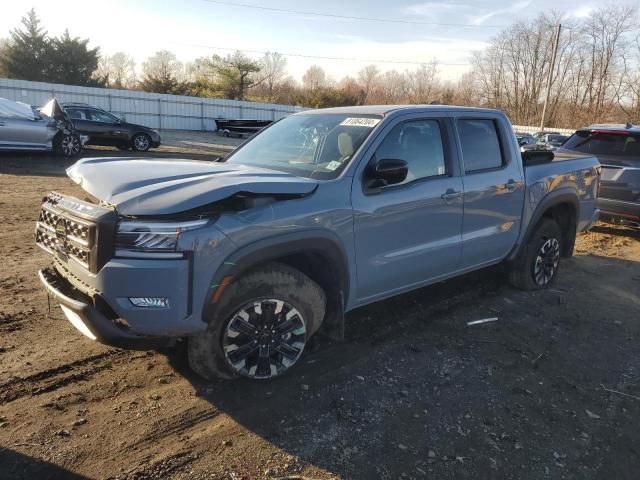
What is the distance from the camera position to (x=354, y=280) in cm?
358

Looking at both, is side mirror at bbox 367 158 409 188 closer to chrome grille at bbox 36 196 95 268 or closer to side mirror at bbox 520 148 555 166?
chrome grille at bbox 36 196 95 268

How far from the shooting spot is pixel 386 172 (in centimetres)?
348

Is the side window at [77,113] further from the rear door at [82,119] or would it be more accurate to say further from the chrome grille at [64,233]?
the chrome grille at [64,233]

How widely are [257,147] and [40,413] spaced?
8.64ft

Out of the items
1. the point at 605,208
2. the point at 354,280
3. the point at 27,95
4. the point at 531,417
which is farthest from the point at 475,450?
the point at 27,95

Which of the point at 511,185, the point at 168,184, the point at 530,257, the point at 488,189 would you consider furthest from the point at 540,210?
the point at 168,184

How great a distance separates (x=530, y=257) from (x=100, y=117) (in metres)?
15.5

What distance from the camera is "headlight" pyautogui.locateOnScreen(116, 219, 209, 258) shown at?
2.69 m

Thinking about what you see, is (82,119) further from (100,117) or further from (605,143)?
(605,143)

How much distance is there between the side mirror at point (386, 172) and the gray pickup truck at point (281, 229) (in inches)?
0.5

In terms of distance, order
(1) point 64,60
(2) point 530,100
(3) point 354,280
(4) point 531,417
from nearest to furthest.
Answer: (4) point 531,417
(3) point 354,280
(1) point 64,60
(2) point 530,100

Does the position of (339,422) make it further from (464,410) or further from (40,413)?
(40,413)

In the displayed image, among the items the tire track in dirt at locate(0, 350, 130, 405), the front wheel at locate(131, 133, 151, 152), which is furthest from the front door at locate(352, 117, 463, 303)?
the front wheel at locate(131, 133, 151, 152)

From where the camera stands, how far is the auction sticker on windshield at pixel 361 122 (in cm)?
381
